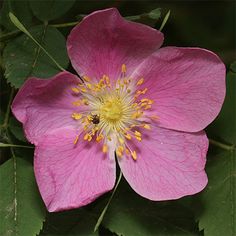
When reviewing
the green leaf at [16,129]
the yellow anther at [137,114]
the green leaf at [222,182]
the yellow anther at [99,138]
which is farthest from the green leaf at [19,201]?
the green leaf at [222,182]

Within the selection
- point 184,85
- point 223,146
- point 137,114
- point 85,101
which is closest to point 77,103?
point 85,101

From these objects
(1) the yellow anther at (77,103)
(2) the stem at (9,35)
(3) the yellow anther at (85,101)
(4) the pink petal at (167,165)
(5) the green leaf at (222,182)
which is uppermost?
(2) the stem at (9,35)

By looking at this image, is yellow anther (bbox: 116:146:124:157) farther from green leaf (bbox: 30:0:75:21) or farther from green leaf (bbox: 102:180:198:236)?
green leaf (bbox: 30:0:75:21)

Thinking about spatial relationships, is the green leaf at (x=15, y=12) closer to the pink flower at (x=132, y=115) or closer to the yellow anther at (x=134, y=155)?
the pink flower at (x=132, y=115)

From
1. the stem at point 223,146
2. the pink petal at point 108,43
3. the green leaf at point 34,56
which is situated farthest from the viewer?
the stem at point 223,146

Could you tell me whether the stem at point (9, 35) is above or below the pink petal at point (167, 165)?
above

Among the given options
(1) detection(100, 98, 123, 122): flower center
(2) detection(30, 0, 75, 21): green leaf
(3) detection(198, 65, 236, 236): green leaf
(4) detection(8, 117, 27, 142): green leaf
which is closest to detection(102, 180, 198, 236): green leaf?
(3) detection(198, 65, 236, 236): green leaf

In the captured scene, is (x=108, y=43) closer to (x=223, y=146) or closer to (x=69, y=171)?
(x=69, y=171)
